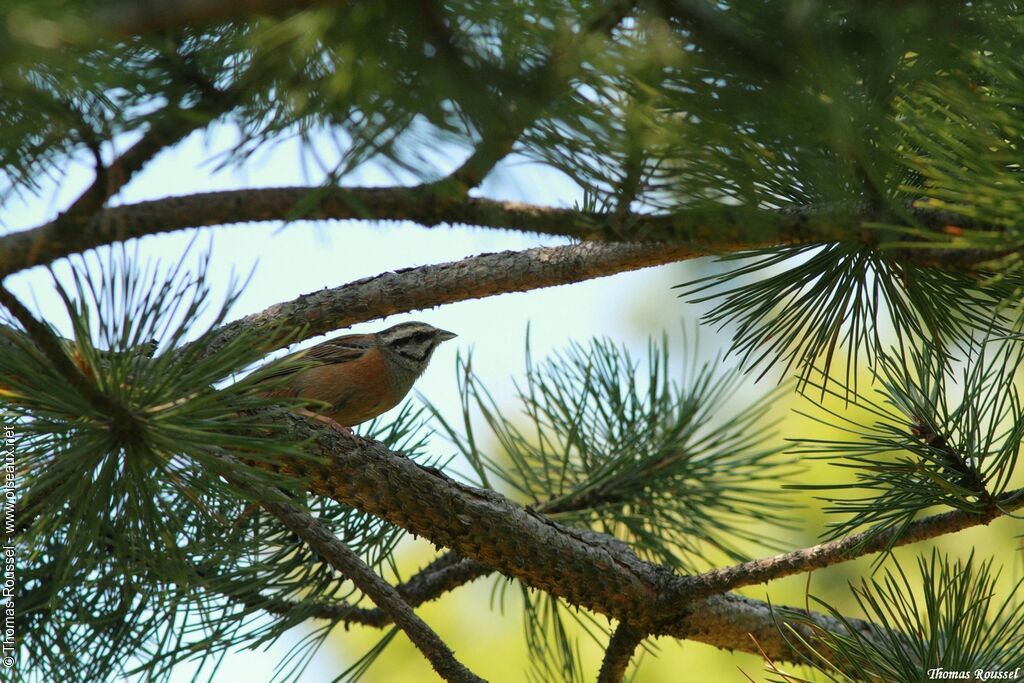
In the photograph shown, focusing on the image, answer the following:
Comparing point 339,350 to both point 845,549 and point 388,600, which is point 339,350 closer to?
point 388,600

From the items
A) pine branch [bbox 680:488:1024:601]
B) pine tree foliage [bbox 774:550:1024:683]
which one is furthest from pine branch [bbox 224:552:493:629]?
pine tree foliage [bbox 774:550:1024:683]

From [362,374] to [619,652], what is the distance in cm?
219

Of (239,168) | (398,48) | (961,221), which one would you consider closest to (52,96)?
(239,168)

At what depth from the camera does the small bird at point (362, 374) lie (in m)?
4.39

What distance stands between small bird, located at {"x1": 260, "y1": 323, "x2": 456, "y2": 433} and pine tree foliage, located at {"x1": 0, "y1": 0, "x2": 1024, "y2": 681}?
109cm

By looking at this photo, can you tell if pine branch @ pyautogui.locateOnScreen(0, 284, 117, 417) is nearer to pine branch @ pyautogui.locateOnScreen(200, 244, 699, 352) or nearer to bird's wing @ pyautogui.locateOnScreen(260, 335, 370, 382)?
pine branch @ pyautogui.locateOnScreen(200, 244, 699, 352)

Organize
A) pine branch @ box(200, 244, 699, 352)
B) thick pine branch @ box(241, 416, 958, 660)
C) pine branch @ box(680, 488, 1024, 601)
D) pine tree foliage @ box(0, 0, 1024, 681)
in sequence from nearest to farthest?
pine tree foliage @ box(0, 0, 1024, 681)
pine branch @ box(680, 488, 1024, 601)
thick pine branch @ box(241, 416, 958, 660)
pine branch @ box(200, 244, 699, 352)

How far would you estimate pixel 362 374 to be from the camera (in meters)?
4.54

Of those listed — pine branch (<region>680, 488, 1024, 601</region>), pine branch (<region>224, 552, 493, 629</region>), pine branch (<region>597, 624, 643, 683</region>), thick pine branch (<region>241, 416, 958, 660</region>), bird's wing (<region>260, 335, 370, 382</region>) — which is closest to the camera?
pine branch (<region>680, 488, 1024, 601</region>)

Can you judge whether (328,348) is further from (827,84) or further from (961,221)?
(827,84)

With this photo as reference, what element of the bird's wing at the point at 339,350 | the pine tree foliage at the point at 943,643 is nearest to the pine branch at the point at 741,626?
the pine tree foliage at the point at 943,643

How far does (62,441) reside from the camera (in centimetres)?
193

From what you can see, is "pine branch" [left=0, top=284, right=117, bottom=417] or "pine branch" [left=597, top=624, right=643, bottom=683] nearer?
"pine branch" [left=0, top=284, right=117, bottom=417]

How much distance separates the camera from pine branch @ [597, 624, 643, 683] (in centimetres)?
285
